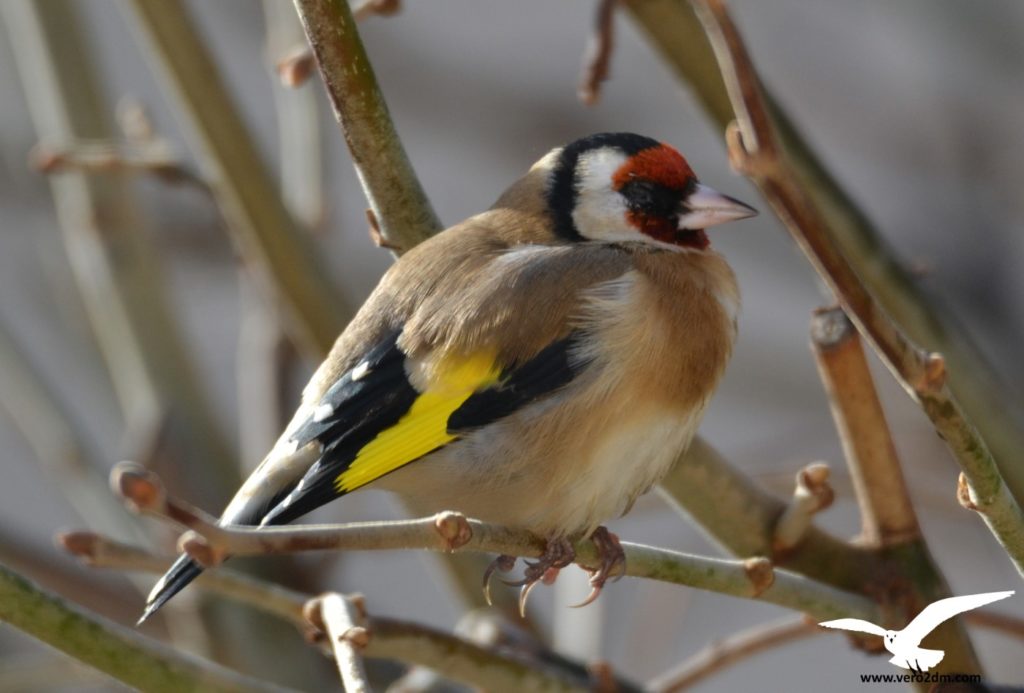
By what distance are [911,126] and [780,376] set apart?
1.12 metres

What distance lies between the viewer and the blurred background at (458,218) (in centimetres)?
296

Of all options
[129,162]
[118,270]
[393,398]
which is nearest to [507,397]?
[393,398]

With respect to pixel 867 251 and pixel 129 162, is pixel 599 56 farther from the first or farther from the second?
pixel 129 162

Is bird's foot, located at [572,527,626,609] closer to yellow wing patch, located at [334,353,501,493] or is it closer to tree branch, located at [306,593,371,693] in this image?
yellow wing patch, located at [334,353,501,493]

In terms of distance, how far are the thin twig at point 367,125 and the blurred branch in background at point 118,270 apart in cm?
108

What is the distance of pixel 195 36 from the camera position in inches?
93.0

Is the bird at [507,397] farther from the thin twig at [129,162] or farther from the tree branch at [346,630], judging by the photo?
the thin twig at [129,162]

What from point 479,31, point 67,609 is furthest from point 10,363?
point 479,31

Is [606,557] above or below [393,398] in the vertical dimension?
below

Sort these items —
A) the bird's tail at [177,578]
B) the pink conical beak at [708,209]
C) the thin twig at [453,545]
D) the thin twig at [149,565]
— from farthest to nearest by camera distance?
1. the pink conical beak at [708,209]
2. the bird's tail at [177,578]
3. the thin twig at [149,565]
4. the thin twig at [453,545]

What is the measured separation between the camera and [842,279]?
1.25 metres

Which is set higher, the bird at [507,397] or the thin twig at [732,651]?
the bird at [507,397]

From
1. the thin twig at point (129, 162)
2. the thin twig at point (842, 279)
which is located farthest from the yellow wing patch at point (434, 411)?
the thin twig at point (842, 279)

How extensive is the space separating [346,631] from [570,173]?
112cm
